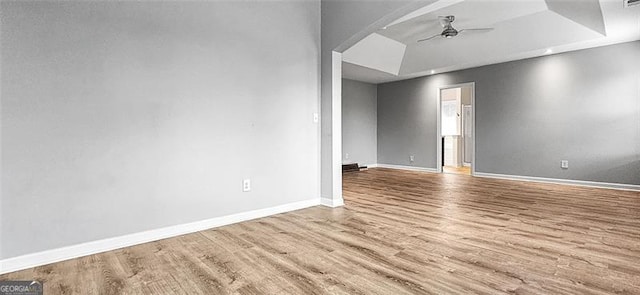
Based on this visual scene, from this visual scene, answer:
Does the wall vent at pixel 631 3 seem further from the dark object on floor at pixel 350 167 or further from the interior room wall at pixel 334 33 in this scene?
the dark object on floor at pixel 350 167

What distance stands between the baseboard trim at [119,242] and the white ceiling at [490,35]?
2.52 meters

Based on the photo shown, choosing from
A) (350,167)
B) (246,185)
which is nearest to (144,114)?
(246,185)

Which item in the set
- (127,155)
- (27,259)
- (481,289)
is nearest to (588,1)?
(481,289)

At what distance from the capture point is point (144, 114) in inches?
96.6

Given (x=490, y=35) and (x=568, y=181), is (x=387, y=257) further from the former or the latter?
(x=568, y=181)

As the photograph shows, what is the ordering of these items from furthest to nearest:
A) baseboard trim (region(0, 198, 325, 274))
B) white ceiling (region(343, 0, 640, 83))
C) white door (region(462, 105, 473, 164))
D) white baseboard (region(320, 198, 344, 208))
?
white door (region(462, 105, 473, 164)) → white ceiling (region(343, 0, 640, 83)) → white baseboard (region(320, 198, 344, 208)) → baseboard trim (region(0, 198, 325, 274))

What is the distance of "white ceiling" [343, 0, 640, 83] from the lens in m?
4.02

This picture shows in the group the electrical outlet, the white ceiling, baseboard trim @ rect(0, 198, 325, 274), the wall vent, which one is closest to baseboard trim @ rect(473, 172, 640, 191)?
the white ceiling

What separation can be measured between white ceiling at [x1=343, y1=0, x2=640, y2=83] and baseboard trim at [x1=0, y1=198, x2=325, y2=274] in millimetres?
2516

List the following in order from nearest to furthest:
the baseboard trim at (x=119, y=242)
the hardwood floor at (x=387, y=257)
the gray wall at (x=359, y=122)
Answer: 1. the hardwood floor at (x=387, y=257)
2. the baseboard trim at (x=119, y=242)
3. the gray wall at (x=359, y=122)

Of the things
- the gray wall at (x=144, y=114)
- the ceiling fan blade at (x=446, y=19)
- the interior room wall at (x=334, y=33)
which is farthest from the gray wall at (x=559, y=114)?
the gray wall at (x=144, y=114)

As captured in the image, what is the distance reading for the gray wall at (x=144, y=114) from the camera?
6.57 ft

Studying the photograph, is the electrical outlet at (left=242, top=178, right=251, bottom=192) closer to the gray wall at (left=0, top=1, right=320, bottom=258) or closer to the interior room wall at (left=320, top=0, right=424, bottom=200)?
the gray wall at (left=0, top=1, right=320, bottom=258)

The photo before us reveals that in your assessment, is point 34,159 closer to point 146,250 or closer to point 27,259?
point 27,259
